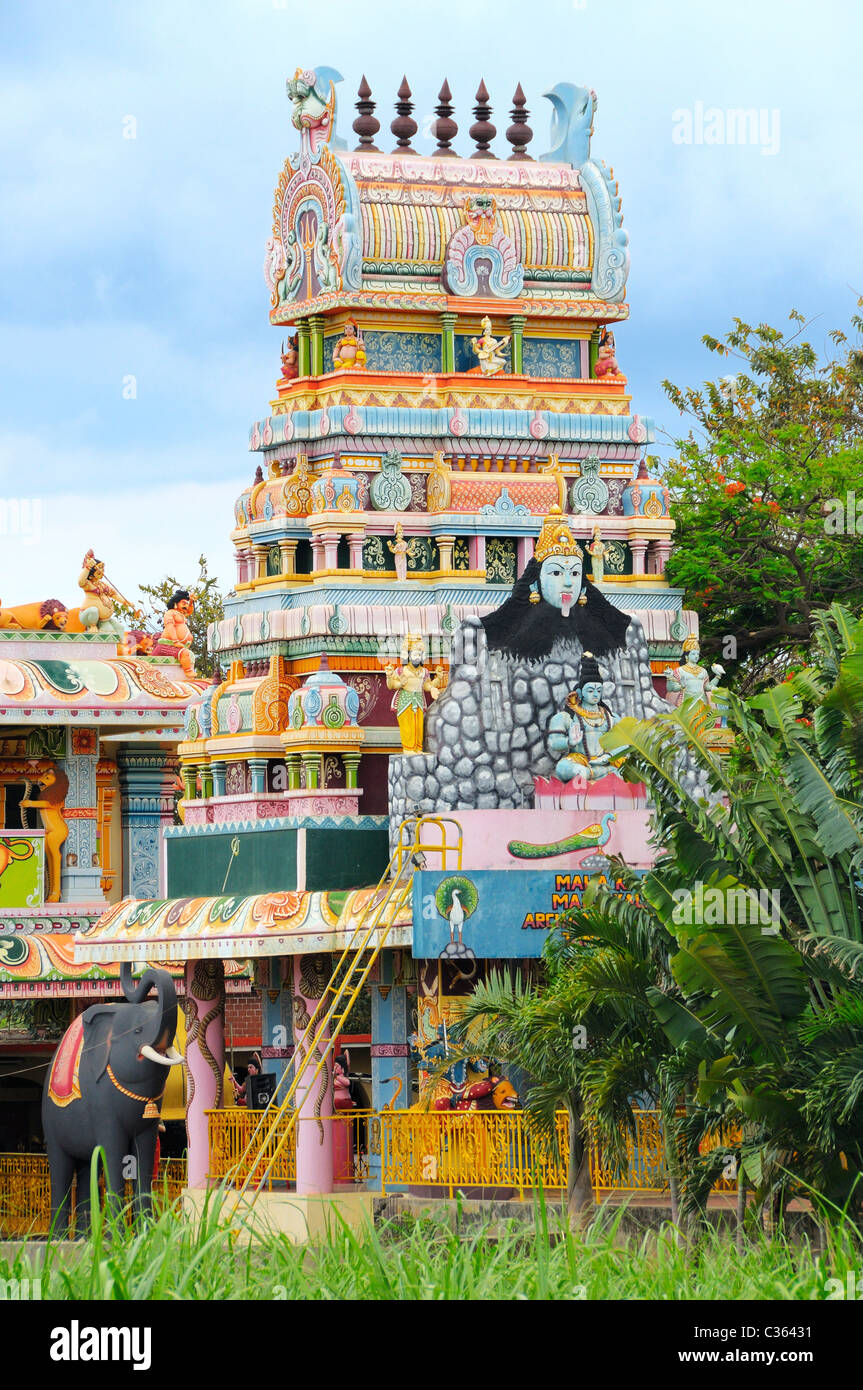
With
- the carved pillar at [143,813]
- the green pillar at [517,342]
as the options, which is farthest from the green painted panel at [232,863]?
the carved pillar at [143,813]

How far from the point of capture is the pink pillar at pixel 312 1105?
27.0m

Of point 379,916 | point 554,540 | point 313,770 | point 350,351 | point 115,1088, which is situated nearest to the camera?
point 379,916

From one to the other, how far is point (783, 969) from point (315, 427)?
10942mm

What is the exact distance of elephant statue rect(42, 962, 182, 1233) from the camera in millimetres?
28484

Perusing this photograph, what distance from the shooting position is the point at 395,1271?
16172 millimetres

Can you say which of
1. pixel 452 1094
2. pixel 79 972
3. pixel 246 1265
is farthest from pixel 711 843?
pixel 79 972

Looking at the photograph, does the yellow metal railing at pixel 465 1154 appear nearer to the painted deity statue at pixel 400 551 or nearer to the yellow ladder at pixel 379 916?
the yellow ladder at pixel 379 916

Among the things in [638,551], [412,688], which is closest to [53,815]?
[638,551]

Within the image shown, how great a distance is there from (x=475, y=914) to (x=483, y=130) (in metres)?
10.9

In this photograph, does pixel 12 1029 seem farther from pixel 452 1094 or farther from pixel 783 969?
pixel 783 969

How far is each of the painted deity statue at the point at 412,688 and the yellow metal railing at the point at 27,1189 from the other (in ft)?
22.8

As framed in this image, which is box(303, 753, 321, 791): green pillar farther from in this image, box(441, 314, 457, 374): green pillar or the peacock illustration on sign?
box(441, 314, 457, 374): green pillar

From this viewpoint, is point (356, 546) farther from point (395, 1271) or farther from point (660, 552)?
point (395, 1271)

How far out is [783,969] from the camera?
21516mm
